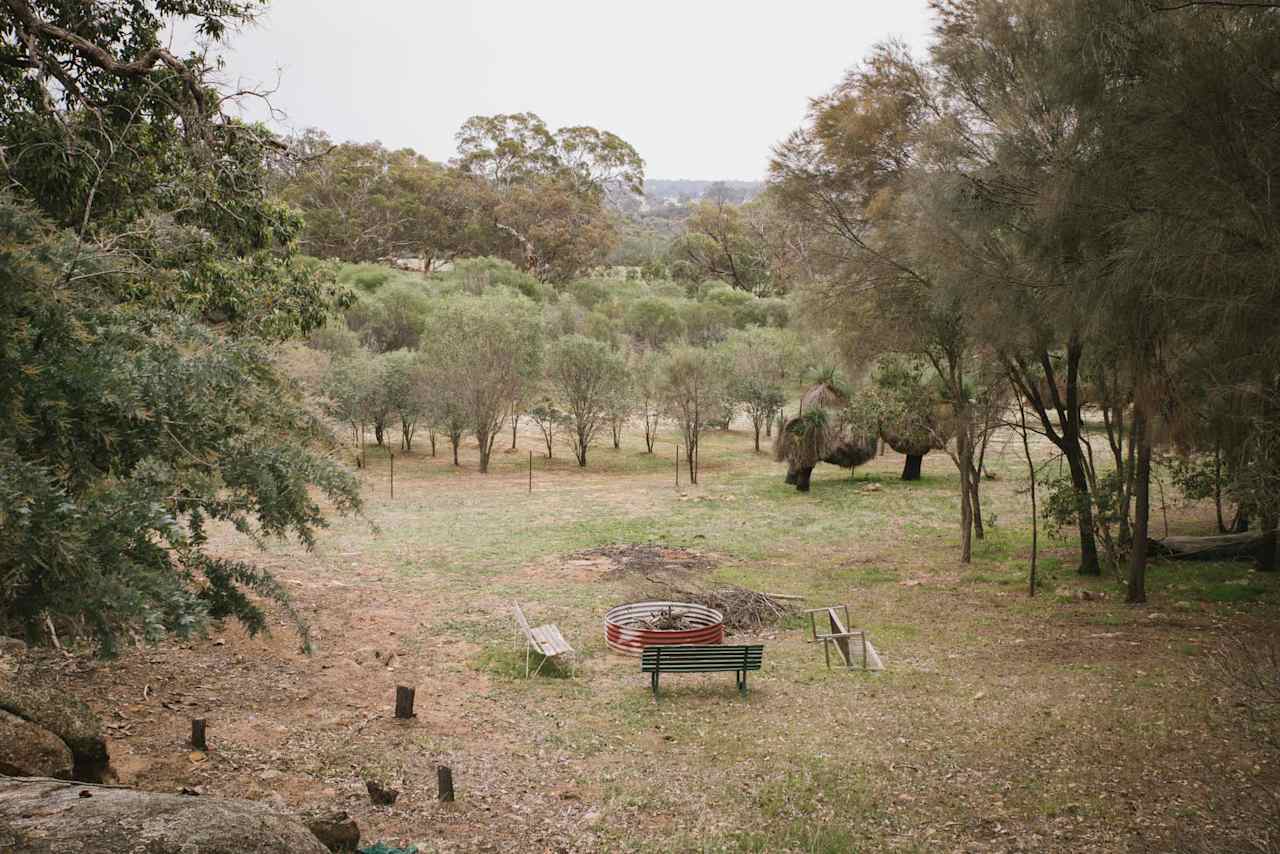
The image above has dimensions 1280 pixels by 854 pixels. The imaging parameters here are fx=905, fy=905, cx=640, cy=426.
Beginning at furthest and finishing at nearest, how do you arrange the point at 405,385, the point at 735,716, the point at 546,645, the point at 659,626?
the point at 405,385
the point at 659,626
the point at 546,645
the point at 735,716

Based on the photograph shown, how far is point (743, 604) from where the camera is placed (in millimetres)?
12188

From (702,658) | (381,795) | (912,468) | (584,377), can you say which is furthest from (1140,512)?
(584,377)

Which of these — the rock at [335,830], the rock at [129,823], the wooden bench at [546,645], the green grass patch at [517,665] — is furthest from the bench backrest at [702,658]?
the rock at [129,823]

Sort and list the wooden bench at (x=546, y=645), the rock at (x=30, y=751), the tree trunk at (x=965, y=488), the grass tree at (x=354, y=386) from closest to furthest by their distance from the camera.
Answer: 1. the rock at (x=30, y=751)
2. the wooden bench at (x=546, y=645)
3. the tree trunk at (x=965, y=488)
4. the grass tree at (x=354, y=386)

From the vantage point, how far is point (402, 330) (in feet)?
122

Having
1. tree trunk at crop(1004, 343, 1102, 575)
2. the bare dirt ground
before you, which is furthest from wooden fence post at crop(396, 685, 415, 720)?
tree trunk at crop(1004, 343, 1102, 575)

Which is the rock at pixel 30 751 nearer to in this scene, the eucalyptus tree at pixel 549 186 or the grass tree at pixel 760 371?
the grass tree at pixel 760 371

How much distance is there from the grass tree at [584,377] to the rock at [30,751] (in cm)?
2420

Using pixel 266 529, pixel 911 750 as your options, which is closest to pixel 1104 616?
pixel 911 750

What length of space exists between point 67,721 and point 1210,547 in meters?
15.0

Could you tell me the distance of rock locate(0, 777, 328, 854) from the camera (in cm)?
323

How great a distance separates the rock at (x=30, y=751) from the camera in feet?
15.5

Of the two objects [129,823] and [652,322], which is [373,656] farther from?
[652,322]

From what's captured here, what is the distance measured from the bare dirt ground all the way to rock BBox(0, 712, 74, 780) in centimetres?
97
